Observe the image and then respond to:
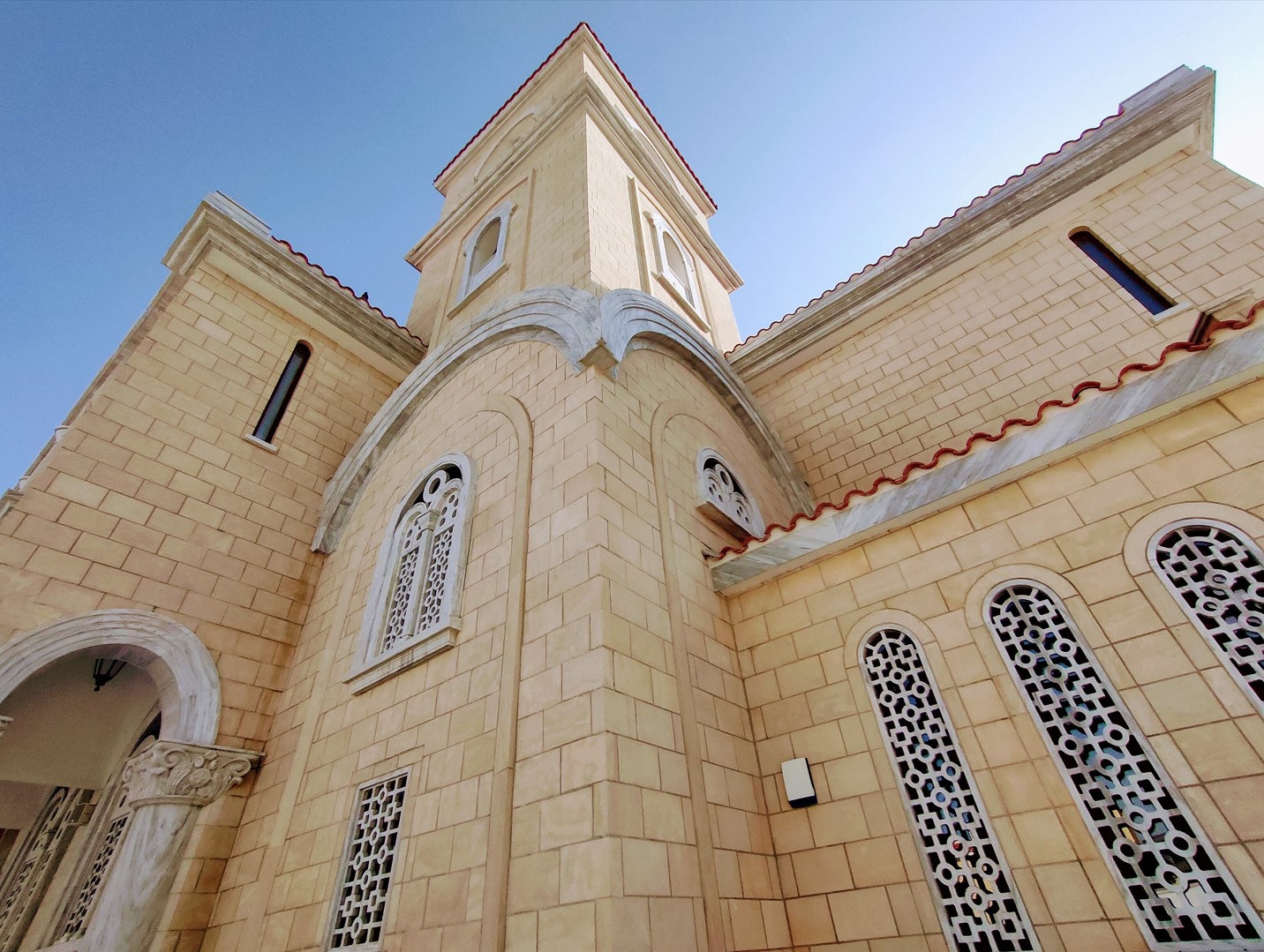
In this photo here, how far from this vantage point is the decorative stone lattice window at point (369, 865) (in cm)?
375

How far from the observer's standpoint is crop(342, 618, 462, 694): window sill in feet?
14.4

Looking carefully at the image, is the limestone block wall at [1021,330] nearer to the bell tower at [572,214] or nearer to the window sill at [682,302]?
the window sill at [682,302]

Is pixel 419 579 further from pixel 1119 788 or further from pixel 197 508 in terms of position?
pixel 1119 788

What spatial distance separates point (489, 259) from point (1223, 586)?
924cm

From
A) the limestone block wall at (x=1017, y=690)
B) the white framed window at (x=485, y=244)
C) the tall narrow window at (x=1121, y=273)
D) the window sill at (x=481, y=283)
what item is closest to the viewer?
the limestone block wall at (x=1017, y=690)

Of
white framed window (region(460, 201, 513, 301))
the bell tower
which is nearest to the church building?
the bell tower

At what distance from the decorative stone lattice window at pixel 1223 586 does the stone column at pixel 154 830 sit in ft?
21.7

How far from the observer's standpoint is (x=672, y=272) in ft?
31.3

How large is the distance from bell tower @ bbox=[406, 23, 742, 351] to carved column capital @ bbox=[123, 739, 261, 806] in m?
5.13

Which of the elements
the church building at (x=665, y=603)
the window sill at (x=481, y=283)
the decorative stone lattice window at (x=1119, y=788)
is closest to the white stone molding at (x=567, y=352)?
the church building at (x=665, y=603)

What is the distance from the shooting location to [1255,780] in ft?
9.20

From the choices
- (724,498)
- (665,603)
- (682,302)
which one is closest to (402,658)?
(665,603)

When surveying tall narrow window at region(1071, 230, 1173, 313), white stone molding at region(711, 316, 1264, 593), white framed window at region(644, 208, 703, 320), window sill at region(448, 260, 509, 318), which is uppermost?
white framed window at region(644, 208, 703, 320)

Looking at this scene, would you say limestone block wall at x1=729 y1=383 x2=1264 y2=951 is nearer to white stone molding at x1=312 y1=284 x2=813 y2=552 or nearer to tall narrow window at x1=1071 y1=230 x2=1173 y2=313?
white stone molding at x1=312 y1=284 x2=813 y2=552
